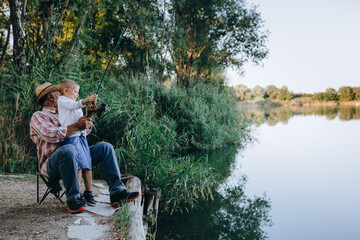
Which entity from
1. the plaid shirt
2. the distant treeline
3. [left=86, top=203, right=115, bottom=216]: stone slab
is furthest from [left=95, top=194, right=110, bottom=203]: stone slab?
the distant treeline

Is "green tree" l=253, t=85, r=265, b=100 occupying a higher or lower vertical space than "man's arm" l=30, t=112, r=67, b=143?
higher

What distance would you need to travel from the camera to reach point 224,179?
7105mm

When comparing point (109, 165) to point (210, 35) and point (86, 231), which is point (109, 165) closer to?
point (86, 231)

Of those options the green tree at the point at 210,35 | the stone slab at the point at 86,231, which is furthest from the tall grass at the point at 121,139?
the green tree at the point at 210,35

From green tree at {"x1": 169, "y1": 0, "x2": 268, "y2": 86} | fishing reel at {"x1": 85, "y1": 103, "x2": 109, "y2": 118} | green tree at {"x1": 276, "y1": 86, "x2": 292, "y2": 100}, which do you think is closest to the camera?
fishing reel at {"x1": 85, "y1": 103, "x2": 109, "y2": 118}

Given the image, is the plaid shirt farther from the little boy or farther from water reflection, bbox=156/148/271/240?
water reflection, bbox=156/148/271/240

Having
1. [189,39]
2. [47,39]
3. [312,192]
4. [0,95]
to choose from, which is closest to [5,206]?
[0,95]

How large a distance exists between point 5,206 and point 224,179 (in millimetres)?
5105

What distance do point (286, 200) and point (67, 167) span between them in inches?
205

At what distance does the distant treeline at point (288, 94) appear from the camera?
51.5 m

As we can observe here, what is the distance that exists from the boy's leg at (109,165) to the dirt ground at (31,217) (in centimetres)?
38

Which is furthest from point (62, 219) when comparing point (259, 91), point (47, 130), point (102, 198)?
point (259, 91)

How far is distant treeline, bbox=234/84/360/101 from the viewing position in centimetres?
5147

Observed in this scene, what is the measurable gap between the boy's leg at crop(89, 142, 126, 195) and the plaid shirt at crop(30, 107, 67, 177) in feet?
1.40
